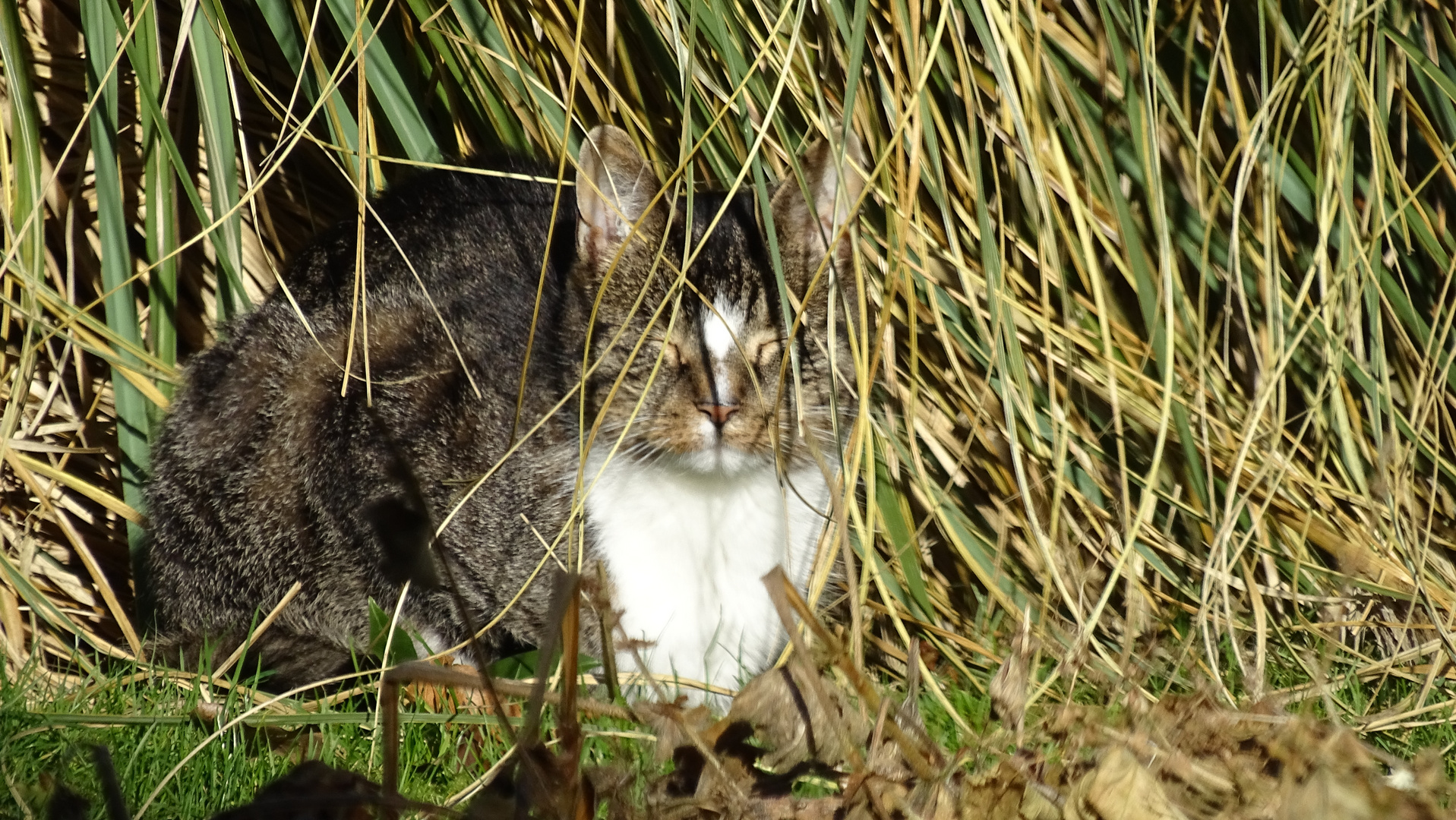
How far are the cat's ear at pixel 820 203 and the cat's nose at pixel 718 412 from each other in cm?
30

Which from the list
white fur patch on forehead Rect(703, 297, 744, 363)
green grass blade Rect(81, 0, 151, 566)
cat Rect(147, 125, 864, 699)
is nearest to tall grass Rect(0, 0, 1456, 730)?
green grass blade Rect(81, 0, 151, 566)

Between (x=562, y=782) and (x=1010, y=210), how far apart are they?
62.0 inches

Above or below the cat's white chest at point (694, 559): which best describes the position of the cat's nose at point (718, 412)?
above

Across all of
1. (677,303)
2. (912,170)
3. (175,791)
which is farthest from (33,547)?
(912,170)

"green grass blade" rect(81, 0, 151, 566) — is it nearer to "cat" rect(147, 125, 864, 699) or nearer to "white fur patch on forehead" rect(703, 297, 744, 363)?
"cat" rect(147, 125, 864, 699)

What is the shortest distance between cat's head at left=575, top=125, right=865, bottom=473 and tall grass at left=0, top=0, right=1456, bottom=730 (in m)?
0.10

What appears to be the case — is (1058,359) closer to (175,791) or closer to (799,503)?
(799,503)

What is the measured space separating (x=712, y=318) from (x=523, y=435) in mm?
433

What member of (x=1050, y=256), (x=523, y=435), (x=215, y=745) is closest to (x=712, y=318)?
(x=523, y=435)

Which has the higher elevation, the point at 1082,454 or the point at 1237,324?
the point at 1237,324

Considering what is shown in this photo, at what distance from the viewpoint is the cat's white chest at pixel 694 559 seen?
2445 mm

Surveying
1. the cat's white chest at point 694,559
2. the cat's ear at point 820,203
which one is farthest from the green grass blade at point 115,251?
the cat's ear at point 820,203

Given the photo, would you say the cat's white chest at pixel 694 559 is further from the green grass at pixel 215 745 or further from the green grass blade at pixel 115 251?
the green grass blade at pixel 115 251

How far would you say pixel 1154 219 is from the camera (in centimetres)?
229
